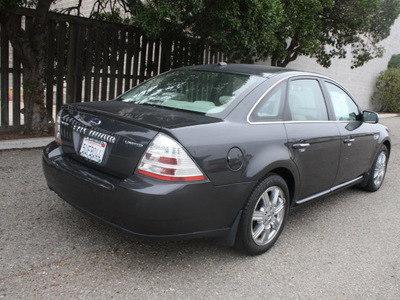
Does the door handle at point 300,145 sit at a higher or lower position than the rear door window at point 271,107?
lower

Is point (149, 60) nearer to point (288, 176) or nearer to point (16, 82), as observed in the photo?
point (16, 82)

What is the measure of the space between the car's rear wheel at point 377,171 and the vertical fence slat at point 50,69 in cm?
560

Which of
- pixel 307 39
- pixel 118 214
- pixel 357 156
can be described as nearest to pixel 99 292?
pixel 118 214

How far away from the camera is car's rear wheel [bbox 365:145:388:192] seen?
5.17 m

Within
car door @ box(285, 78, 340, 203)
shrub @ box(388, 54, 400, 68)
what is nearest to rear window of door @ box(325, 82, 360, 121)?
car door @ box(285, 78, 340, 203)

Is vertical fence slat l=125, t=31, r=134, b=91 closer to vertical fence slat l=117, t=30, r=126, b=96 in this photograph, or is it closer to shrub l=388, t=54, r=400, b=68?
vertical fence slat l=117, t=30, r=126, b=96

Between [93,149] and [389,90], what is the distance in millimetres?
20053

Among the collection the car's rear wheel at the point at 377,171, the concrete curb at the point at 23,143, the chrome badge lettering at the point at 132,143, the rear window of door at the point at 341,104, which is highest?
the rear window of door at the point at 341,104

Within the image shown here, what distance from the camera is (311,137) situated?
3566 mm

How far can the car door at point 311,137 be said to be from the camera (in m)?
3.44

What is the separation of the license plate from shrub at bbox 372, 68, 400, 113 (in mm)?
19794

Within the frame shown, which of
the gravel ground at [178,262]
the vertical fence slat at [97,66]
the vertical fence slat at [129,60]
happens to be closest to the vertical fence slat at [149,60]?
the vertical fence slat at [129,60]

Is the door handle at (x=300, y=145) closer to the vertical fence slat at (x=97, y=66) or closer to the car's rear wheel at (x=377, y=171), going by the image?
the car's rear wheel at (x=377, y=171)

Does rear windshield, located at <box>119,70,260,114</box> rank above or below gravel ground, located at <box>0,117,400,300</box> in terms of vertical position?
above
